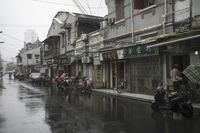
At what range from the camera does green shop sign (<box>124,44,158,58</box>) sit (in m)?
17.5

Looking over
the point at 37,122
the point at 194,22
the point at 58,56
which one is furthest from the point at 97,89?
the point at 58,56

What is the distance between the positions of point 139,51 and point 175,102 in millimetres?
7711

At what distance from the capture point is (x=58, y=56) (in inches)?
1642

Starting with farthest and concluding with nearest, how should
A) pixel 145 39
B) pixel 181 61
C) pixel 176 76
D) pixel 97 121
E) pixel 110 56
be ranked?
pixel 110 56, pixel 145 39, pixel 181 61, pixel 176 76, pixel 97 121

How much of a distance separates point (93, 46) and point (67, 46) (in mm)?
10098

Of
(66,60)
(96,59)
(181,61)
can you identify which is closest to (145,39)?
(181,61)

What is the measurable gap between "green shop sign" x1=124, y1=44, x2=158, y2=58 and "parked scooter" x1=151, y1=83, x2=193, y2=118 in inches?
190

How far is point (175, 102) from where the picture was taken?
37.5ft

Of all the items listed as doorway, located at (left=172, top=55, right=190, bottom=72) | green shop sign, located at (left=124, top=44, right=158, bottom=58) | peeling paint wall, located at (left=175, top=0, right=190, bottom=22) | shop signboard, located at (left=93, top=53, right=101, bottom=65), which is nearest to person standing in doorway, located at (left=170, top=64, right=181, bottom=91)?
doorway, located at (left=172, top=55, right=190, bottom=72)

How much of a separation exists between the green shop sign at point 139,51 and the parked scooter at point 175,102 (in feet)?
15.8

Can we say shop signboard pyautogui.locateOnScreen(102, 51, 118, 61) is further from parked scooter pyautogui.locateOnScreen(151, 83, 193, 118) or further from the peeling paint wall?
parked scooter pyautogui.locateOnScreen(151, 83, 193, 118)

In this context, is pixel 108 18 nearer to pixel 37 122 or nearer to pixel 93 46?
pixel 93 46

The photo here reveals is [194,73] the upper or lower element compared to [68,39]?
lower

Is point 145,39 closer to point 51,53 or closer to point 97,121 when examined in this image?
point 97,121
